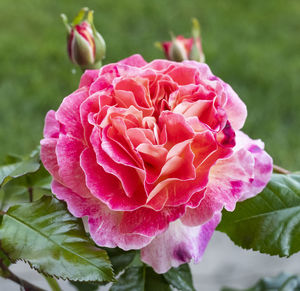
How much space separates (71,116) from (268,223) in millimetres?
156

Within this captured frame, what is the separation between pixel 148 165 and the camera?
0.31 meters

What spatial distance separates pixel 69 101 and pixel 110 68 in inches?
1.4

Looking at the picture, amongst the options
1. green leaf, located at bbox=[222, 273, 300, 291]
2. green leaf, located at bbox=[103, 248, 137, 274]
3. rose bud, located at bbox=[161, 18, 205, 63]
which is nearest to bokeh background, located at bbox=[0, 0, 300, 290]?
green leaf, located at bbox=[222, 273, 300, 291]

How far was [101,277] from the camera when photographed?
0.30m

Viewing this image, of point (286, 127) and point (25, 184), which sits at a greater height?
point (25, 184)

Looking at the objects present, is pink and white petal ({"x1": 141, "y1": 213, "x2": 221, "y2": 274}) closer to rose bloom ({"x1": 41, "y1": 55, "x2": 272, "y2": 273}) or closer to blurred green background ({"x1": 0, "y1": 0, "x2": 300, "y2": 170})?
rose bloom ({"x1": 41, "y1": 55, "x2": 272, "y2": 273})

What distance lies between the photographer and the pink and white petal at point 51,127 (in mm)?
332

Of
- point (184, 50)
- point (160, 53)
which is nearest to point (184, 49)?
point (184, 50)

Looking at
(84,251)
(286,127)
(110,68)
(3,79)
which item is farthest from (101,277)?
(3,79)

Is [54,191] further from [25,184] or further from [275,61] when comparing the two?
[275,61]

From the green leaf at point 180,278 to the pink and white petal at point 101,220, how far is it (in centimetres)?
10

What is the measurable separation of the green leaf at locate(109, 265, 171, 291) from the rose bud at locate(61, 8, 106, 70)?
0.17 metres

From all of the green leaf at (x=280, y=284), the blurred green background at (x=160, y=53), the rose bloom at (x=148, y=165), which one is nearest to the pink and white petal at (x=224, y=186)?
the rose bloom at (x=148, y=165)

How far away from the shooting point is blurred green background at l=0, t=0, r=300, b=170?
1.60m
